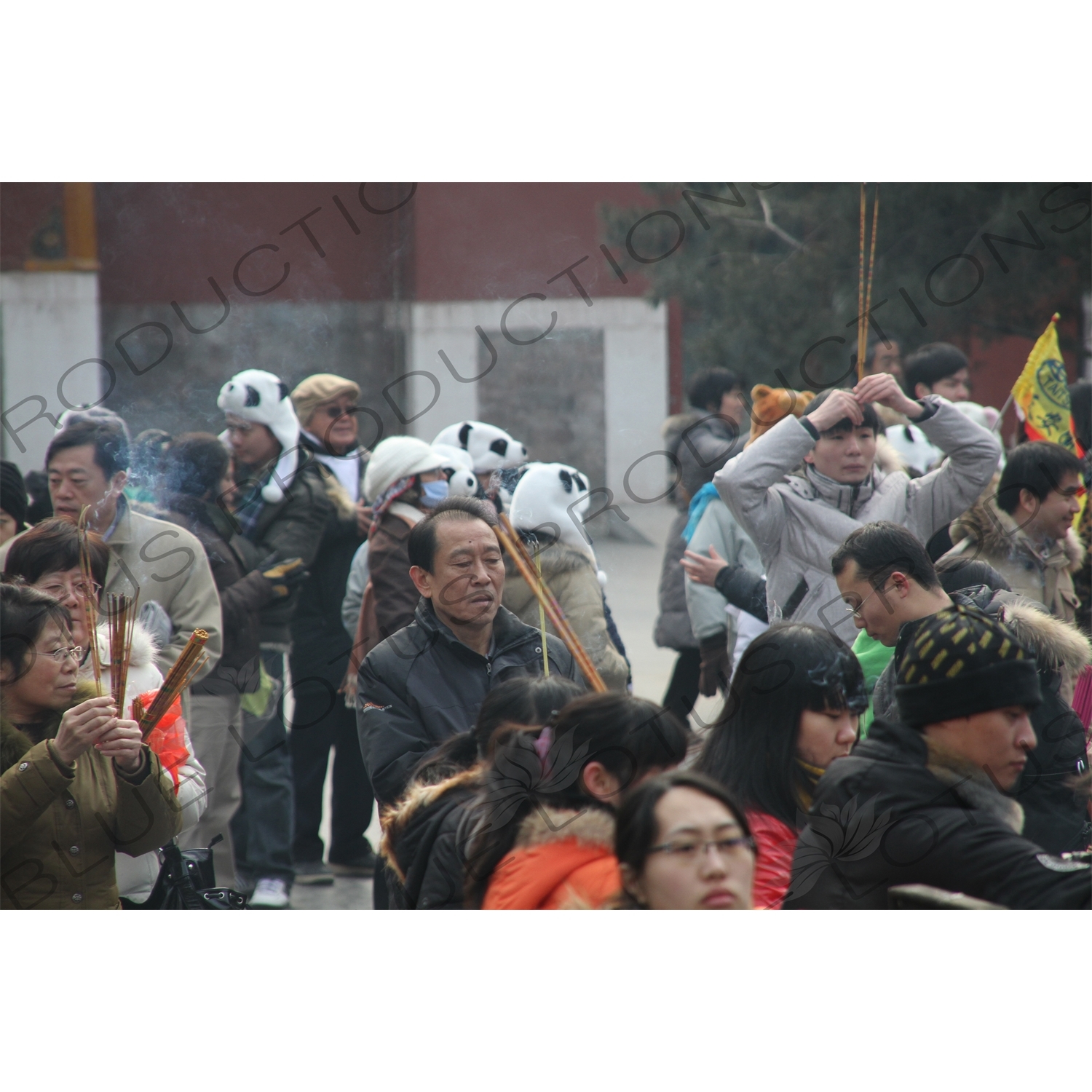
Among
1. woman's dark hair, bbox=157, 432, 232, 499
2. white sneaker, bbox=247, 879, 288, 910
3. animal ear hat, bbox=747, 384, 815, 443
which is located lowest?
white sneaker, bbox=247, 879, 288, 910

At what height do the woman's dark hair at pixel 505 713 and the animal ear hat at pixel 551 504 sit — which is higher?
the animal ear hat at pixel 551 504

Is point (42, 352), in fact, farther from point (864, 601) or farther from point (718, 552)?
point (864, 601)

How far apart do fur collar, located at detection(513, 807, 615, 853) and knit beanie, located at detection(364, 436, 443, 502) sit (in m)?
1.83

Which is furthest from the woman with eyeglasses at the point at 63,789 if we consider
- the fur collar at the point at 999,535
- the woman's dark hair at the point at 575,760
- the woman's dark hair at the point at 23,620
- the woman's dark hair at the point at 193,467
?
the fur collar at the point at 999,535

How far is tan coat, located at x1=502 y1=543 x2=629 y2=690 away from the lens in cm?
315

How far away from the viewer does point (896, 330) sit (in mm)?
7996

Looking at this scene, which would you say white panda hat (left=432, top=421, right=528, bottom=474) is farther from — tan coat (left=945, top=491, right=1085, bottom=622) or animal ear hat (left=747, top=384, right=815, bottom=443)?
tan coat (left=945, top=491, right=1085, bottom=622)

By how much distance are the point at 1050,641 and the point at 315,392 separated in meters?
2.51

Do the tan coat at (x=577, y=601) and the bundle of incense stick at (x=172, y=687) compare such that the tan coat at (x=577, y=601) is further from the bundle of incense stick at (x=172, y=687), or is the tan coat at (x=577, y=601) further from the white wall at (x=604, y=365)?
the white wall at (x=604, y=365)

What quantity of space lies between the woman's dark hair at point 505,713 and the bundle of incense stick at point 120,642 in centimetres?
63

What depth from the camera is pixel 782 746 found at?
2031mm

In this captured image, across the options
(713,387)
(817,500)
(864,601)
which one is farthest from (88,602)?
(713,387)

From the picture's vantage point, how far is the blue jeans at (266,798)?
359cm

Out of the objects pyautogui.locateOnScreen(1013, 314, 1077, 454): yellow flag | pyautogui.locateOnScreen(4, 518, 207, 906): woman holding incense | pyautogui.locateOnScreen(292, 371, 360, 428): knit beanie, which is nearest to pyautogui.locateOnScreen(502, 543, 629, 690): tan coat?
pyautogui.locateOnScreen(4, 518, 207, 906): woman holding incense
